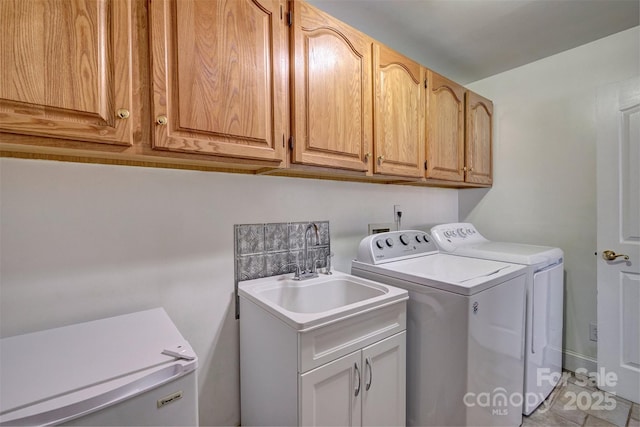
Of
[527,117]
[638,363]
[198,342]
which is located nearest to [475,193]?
[527,117]

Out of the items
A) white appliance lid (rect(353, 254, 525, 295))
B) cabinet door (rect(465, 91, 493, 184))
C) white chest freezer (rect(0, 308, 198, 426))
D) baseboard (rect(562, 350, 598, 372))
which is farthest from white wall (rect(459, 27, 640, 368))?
white chest freezer (rect(0, 308, 198, 426))

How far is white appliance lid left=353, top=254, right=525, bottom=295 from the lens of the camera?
4.38ft

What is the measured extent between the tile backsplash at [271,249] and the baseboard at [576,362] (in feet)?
6.66

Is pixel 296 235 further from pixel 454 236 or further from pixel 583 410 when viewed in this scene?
pixel 583 410

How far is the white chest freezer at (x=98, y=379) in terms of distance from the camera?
0.65 metres

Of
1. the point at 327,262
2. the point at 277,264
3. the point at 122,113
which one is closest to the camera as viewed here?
the point at 122,113

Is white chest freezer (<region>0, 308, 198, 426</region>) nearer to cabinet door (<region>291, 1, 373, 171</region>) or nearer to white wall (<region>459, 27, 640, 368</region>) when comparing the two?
cabinet door (<region>291, 1, 373, 171</region>)

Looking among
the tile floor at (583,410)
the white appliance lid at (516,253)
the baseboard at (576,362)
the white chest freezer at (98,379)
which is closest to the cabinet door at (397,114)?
the white appliance lid at (516,253)

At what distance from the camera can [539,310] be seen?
1724 mm

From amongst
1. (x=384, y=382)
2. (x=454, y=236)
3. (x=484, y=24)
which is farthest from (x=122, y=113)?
(x=454, y=236)

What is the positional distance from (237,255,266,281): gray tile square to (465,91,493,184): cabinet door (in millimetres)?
1687

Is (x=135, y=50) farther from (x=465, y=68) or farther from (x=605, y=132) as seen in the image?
(x=605, y=132)

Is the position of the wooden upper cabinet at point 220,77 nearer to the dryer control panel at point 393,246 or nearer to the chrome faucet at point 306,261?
the chrome faucet at point 306,261

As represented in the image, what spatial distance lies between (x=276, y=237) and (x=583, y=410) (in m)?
2.18
